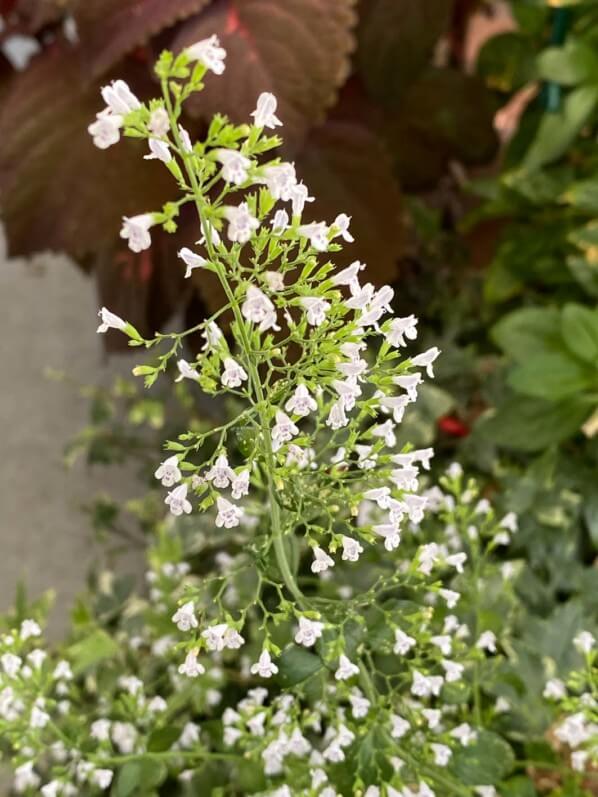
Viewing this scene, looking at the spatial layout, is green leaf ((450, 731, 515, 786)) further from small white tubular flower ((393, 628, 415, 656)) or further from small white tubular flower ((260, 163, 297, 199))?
small white tubular flower ((260, 163, 297, 199))

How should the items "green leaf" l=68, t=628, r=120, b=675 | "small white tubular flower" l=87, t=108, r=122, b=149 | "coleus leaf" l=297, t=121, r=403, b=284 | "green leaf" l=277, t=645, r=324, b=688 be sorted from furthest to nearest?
"coleus leaf" l=297, t=121, r=403, b=284 < "green leaf" l=68, t=628, r=120, b=675 < "green leaf" l=277, t=645, r=324, b=688 < "small white tubular flower" l=87, t=108, r=122, b=149

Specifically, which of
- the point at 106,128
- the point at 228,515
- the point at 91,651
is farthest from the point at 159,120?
the point at 91,651

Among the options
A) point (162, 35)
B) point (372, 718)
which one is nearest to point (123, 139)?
point (162, 35)

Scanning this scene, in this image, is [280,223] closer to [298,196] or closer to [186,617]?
[298,196]

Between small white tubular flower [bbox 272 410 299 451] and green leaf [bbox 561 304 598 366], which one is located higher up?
small white tubular flower [bbox 272 410 299 451]

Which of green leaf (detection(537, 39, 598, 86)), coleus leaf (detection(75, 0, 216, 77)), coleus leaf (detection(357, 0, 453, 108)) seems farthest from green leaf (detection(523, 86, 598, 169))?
coleus leaf (detection(75, 0, 216, 77))

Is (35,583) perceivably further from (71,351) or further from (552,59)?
(552,59)

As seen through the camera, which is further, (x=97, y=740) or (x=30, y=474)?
(x=30, y=474)
